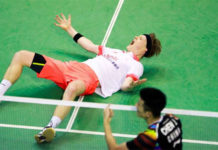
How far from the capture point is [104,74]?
436 centimetres

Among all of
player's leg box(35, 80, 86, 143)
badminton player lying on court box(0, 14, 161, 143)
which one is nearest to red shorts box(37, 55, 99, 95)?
badminton player lying on court box(0, 14, 161, 143)

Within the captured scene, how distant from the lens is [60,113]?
3.81 meters

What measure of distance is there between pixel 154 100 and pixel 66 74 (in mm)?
1655

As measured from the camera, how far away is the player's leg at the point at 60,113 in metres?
3.60

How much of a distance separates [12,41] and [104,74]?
5.35ft

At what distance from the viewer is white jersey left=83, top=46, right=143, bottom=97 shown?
171 inches

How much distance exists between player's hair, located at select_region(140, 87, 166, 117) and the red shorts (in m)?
1.41

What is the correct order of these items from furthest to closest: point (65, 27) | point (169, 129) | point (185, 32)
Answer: point (185, 32) < point (65, 27) < point (169, 129)

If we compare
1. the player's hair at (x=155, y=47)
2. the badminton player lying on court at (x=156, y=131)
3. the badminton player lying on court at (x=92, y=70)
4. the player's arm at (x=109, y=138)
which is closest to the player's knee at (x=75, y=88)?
the badminton player lying on court at (x=92, y=70)

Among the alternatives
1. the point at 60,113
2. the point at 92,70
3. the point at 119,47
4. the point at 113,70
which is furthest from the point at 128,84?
the point at 119,47

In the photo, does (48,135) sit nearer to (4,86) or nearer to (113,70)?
(4,86)

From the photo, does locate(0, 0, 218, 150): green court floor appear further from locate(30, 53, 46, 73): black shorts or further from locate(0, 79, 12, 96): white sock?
locate(30, 53, 46, 73): black shorts

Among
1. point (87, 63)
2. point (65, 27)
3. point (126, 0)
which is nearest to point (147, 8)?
point (126, 0)

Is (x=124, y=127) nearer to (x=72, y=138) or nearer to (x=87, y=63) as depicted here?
(x=72, y=138)
